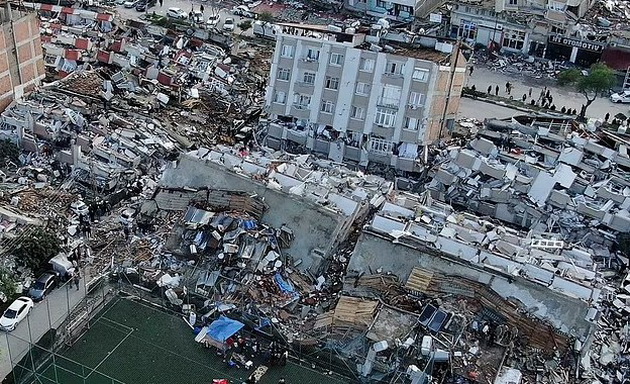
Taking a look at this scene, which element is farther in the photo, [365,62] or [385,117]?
[385,117]

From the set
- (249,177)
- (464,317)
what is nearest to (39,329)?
(249,177)

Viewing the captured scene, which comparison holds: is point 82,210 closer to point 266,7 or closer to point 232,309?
point 232,309

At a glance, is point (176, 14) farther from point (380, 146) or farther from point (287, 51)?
point (380, 146)

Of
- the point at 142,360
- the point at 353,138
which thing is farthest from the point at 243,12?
the point at 142,360

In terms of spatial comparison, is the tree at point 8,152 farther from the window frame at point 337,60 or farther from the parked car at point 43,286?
the window frame at point 337,60

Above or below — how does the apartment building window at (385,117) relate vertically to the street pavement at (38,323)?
above

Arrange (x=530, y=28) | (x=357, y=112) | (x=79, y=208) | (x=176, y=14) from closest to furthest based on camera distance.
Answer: (x=79, y=208) < (x=357, y=112) < (x=530, y=28) < (x=176, y=14)

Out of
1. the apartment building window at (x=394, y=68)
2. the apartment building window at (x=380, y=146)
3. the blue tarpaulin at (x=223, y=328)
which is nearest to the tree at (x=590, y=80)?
the apartment building window at (x=380, y=146)
